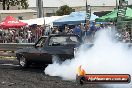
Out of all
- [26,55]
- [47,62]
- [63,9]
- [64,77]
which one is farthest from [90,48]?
[63,9]

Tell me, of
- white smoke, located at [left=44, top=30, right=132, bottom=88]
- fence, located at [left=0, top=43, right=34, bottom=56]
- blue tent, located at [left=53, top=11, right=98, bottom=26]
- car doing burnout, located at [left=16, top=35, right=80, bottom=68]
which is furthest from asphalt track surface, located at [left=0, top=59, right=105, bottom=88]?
blue tent, located at [left=53, top=11, right=98, bottom=26]

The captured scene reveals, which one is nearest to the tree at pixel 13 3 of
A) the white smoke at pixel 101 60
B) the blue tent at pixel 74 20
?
the blue tent at pixel 74 20

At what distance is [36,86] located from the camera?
10703mm

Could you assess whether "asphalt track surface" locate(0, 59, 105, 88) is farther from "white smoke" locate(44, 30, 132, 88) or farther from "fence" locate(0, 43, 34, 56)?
"fence" locate(0, 43, 34, 56)

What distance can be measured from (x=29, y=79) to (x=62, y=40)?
285cm

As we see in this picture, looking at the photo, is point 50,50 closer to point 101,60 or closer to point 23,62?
point 23,62

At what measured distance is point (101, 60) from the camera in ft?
39.6

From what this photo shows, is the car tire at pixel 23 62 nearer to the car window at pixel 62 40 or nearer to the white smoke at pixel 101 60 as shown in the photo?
the car window at pixel 62 40

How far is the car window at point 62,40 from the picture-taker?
1432cm

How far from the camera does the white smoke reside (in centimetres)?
1148

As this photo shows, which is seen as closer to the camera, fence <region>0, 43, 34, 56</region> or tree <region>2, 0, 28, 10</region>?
fence <region>0, 43, 34, 56</region>

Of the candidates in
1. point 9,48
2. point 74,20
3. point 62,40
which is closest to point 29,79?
point 62,40

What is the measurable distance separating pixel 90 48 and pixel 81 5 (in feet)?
216

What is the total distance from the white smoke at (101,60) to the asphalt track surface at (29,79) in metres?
0.57
